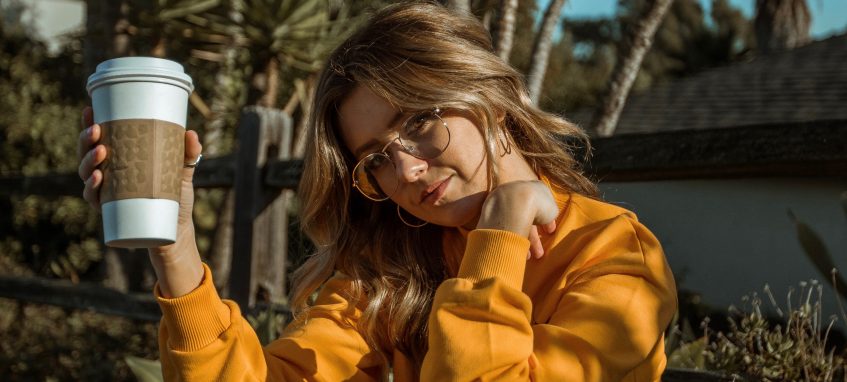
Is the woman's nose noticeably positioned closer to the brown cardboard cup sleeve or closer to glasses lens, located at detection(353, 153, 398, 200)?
glasses lens, located at detection(353, 153, 398, 200)

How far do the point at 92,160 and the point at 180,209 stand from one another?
211 mm

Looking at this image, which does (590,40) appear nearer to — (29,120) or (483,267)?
(29,120)

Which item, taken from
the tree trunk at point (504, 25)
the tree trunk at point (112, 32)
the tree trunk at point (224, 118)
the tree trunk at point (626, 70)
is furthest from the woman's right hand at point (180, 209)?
the tree trunk at point (112, 32)

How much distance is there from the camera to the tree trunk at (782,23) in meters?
18.9

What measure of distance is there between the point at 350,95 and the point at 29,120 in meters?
8.91

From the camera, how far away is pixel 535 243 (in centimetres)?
192

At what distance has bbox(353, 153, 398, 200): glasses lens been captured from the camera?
2.01 metres

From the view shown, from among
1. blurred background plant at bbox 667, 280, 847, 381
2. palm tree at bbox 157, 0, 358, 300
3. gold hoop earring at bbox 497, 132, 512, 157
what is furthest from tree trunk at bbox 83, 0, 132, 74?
gold hoop earring at bbox 497, 132, 512, 157

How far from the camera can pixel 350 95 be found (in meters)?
2.06

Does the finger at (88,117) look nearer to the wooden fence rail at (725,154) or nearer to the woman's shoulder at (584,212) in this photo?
the woman's shoulder at (584,212)

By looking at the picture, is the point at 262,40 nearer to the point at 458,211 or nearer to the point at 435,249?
the point at 435,249

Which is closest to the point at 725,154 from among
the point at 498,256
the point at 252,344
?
the point at 498,256

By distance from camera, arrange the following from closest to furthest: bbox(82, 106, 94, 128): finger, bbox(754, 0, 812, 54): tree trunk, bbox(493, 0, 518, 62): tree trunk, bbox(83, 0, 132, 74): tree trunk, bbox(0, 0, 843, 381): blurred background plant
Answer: bbox(82, 106, 94, 128): finger
bbox(493, 0, 518, 62): tree trunk
bbox(0, 0, 843, 381): blurred background plant
bbox(83, 0, 132, 74): tree trunk
bbox(754, 0, 812, 54): tree trunk

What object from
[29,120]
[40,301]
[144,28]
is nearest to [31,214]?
[29,120]
